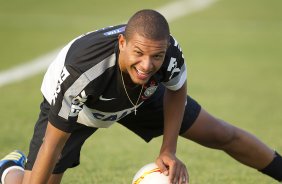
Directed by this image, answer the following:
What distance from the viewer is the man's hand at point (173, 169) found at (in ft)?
19.2

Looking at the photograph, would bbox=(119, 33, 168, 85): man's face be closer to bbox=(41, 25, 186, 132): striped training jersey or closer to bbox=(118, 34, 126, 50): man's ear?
bbox=(118, 34, 126, 50): man's ear

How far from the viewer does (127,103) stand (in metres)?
6.14

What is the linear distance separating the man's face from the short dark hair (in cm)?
3

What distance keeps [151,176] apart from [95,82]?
3.06 feet

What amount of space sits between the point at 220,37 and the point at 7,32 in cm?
531

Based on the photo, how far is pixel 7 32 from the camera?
1712 cm

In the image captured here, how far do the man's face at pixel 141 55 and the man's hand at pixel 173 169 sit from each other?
2.49 feet

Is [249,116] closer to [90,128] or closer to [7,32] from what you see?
[90,128]

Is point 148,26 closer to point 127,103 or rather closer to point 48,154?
point 127,103

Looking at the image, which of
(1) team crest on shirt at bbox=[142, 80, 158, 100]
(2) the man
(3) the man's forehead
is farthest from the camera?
(1) team crest on shirt at bbox=[142, 80, 158, 100]

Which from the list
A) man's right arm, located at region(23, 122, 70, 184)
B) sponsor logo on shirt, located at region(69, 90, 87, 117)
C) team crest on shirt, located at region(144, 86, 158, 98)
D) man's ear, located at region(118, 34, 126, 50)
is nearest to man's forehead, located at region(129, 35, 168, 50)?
man's ear, located at region(118, 34, 126, 50)

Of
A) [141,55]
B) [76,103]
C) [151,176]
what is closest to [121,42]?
[141,55]

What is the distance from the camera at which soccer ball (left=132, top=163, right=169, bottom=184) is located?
229 inches

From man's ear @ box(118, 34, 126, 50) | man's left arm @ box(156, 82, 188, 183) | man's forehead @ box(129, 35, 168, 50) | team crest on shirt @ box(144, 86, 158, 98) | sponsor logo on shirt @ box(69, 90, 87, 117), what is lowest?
man's left arm @ box(156, 82, 188, 183)
